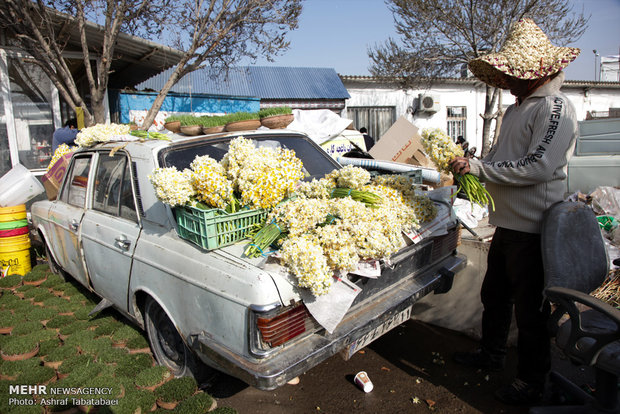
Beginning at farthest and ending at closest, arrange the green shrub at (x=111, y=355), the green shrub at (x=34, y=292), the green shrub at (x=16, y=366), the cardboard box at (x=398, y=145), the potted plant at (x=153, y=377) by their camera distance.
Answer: the cardboard box at (x=398, y=145) < the green shrub at (x=34, y=292) < the green shrub at (x=111, y=355) < the green shrub at (x=16, y=366) < the potted plant at (x=153, y=377)

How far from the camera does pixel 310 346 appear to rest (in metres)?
2.23

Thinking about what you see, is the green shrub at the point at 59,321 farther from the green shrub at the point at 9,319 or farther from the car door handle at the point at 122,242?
the car door handle at the point at 122,242

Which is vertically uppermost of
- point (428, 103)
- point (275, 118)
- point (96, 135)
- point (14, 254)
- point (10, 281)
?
point (428, 103)

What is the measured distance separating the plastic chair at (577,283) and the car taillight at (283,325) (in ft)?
4.53

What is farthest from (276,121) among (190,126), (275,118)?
(190,126)

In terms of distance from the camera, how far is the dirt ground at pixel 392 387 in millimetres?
2734

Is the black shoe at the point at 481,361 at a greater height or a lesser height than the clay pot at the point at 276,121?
lesser

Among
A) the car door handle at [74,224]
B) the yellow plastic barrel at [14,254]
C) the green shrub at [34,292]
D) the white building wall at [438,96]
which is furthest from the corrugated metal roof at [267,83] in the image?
the car door handle at [74,224]

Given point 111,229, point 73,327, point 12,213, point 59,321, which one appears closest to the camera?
point 111,229

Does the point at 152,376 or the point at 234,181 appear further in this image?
the point at 152,376

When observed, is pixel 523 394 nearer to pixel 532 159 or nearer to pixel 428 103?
pixel 532 159

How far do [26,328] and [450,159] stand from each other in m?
4.00

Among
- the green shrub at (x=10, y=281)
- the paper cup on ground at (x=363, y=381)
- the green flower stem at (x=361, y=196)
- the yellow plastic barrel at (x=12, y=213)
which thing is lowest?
the paper cup on ground at (x=363, y=381)

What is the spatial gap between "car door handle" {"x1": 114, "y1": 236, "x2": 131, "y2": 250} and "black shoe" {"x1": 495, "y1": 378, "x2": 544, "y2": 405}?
2.91 meters
